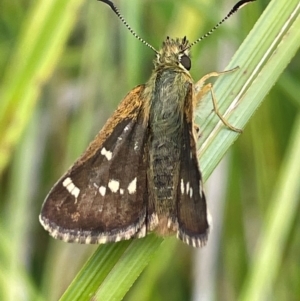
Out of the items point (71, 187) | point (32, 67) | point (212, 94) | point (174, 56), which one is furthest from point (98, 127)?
point (212, 94)

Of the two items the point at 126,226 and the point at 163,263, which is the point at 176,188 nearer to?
the point at 126,226

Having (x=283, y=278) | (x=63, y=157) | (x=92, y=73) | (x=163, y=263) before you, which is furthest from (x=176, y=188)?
(x=63, y=157)

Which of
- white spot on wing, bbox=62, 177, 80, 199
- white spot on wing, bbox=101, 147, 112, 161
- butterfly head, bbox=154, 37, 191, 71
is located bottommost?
white spot on wing, bbox=62, 177, 80, 199

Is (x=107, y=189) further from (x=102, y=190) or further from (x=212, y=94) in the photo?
(x=212, y=94)

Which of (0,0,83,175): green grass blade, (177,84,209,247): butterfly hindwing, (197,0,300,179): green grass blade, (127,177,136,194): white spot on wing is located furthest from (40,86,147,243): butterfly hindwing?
(0,0,83,175): green grass blade

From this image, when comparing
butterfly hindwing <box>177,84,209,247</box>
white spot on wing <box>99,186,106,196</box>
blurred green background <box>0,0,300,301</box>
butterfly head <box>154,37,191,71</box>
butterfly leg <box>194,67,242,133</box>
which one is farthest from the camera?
blurred green background <box>0,0,300,301</box>

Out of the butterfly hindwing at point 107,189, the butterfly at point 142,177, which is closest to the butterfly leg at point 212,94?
the butterfly at point 142,177

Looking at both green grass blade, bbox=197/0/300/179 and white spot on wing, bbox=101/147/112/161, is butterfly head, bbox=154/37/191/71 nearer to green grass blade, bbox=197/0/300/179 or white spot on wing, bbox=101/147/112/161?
green grass blade, bbox=197/0/300/179
